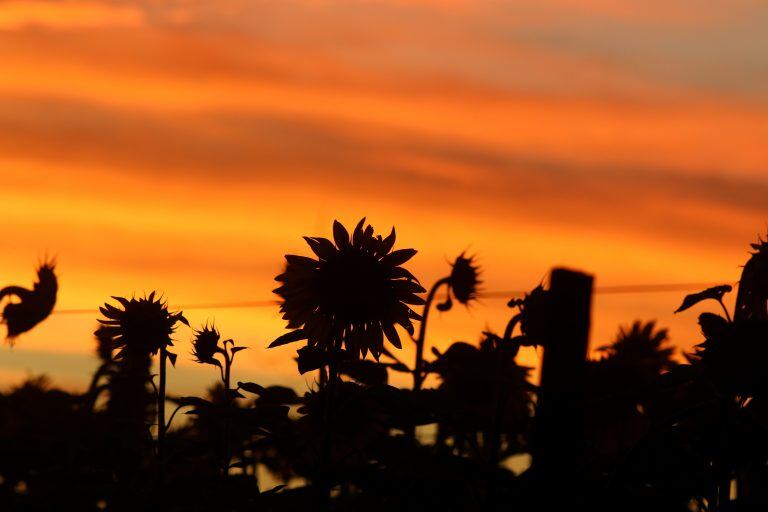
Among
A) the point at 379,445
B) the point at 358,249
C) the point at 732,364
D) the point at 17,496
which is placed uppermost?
the point at 358,249

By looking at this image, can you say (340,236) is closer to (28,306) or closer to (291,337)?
(291,337)

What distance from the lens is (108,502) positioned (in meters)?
5.86

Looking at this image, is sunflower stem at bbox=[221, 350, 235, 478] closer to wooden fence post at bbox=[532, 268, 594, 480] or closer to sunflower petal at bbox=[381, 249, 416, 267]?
sunflower petal at bbox=[381, 249, 416, 267]

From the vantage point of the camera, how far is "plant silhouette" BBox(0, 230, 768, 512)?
4598 millimetres

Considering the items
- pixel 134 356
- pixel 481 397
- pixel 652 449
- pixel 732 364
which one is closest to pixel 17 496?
pixel 134 356

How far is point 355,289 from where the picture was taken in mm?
6355

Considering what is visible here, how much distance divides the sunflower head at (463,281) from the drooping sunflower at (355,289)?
5.23 feet

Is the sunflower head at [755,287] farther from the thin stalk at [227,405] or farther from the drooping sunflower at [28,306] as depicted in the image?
the drooping sunflower at [28,306]

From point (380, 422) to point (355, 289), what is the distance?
1.40 meters

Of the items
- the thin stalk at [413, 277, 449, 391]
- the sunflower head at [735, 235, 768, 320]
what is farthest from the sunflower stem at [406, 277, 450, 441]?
the sunflower head at [735, 235, 768, 320]

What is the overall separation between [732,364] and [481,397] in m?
4.43

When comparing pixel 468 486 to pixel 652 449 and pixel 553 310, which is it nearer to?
pixel 652 449

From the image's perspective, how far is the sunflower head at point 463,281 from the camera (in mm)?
8008

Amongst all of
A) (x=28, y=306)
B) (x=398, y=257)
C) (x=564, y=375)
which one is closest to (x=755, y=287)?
(x=564, y=375)
